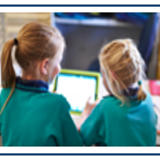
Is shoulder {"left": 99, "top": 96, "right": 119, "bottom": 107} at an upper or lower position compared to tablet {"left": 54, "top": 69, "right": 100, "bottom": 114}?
upper

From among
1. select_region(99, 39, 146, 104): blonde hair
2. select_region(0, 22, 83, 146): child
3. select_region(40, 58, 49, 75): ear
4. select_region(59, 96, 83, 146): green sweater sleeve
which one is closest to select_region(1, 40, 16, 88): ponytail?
select_region(0, 22, 83, 146): child

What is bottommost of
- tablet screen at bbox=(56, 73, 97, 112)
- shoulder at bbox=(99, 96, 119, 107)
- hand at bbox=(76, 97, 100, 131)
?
hand at bbox=(76, 97, 100, 131)

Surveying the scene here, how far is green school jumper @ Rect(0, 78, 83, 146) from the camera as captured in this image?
773mm

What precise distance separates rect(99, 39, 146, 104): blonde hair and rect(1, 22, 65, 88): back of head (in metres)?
0.20

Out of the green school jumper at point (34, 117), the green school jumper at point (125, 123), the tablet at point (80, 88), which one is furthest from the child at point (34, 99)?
the tablet at point (80, 88)

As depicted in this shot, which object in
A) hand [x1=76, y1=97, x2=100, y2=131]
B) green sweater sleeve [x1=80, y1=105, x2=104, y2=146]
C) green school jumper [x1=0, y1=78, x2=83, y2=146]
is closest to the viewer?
green school jumper [x1=0, y1=78, x2=83, y2=146]

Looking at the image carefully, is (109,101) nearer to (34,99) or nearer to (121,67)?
(121,67)

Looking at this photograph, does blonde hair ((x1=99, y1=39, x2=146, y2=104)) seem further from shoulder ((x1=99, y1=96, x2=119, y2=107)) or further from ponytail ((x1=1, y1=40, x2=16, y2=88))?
ponytail ((x1=1, y1=40, x2=16, y2=88))

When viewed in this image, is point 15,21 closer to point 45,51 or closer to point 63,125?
point 45,51

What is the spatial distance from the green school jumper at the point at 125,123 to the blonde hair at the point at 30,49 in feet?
0.96

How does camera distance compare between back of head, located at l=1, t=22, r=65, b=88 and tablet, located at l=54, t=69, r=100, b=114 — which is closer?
back of head, located at l=1, t=22, r=65, b=88

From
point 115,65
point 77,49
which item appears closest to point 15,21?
point 77,49

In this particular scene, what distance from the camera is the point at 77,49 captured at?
7.95 feet

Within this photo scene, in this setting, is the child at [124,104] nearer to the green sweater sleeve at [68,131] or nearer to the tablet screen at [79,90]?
the green sweater sleeve at [68,131]
